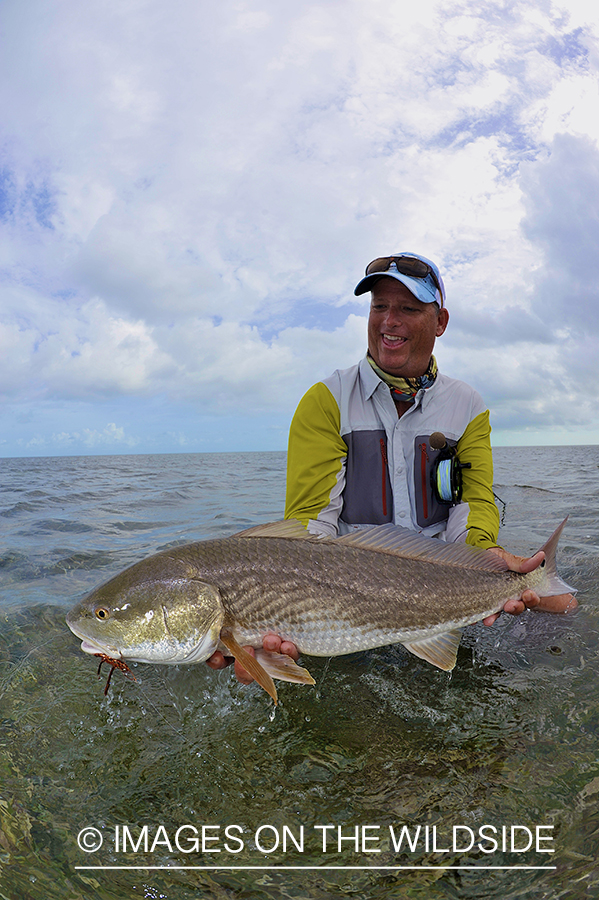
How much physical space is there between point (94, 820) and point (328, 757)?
1.18 metres

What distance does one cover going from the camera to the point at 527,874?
6.97 ft

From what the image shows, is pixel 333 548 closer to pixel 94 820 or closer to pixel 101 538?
pixel 94 820

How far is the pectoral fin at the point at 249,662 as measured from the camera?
8.74 ft

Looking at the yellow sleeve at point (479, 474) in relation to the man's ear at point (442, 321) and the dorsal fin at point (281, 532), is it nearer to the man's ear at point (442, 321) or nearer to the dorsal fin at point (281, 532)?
the man's ear at point (442, 321)

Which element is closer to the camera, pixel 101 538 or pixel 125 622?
pixel 125 622

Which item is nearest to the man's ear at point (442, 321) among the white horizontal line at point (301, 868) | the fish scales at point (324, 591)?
the fish scales at point (324, 591)

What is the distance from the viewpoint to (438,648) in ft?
10.2

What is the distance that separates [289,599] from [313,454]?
1.65 m

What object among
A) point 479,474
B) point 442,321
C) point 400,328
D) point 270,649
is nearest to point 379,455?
point 479,474

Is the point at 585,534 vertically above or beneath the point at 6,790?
above

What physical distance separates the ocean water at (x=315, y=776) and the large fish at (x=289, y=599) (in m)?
0.48

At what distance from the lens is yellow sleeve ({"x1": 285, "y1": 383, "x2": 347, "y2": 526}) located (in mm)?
4262

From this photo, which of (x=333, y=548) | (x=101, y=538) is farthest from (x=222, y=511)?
(x=333, y=548)

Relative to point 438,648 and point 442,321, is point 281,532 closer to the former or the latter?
point 438,648
